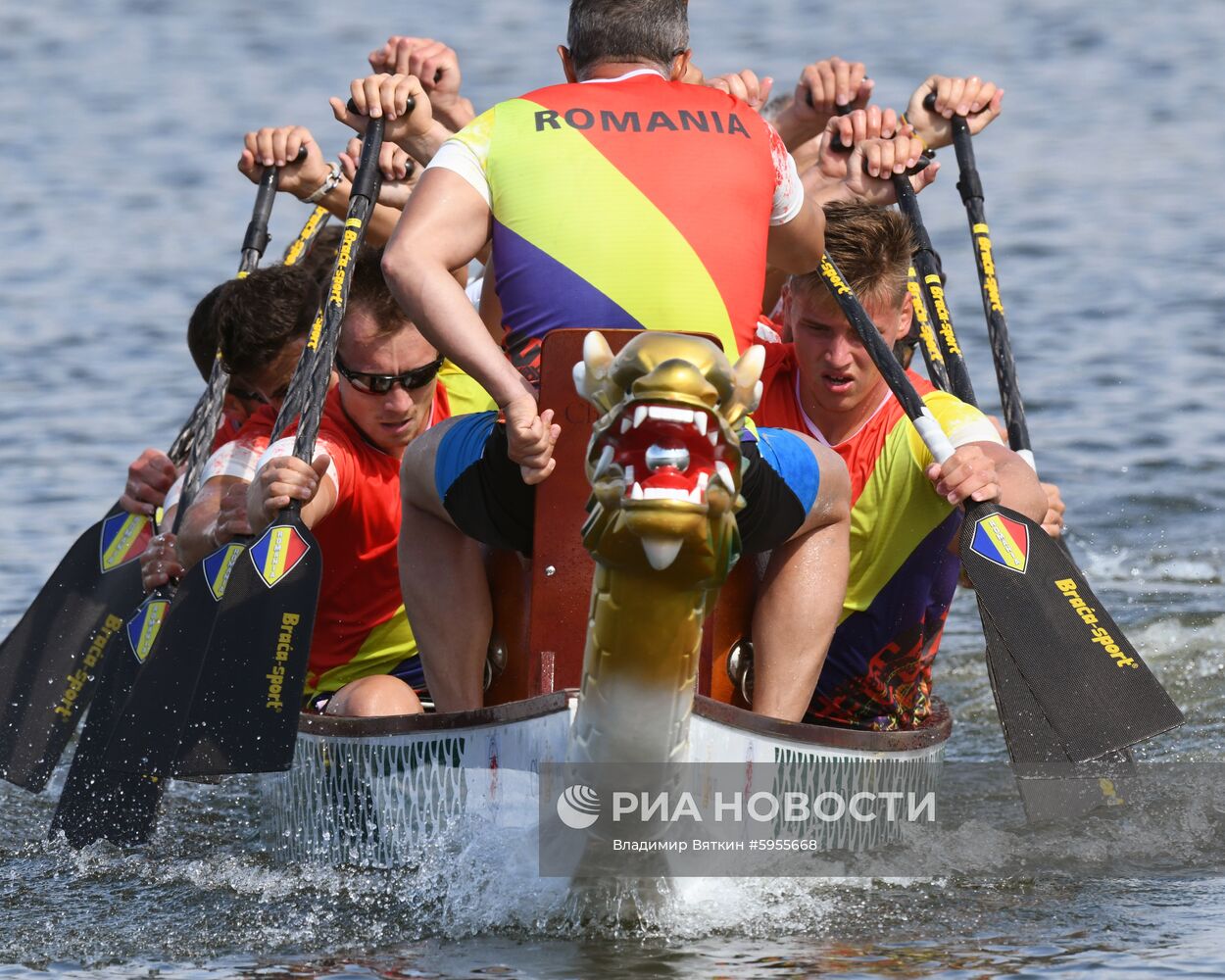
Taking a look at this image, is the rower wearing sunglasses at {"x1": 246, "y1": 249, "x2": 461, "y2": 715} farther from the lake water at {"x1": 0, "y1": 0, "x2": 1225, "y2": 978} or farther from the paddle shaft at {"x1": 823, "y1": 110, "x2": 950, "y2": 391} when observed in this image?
the paddle shaft at {"x1": 823, "y1": 110, "x2": 950, "y2": 391}

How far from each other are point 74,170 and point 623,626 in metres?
12.5

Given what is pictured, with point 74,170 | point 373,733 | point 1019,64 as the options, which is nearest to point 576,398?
point 373,733

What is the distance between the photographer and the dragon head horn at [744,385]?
326 centimetres

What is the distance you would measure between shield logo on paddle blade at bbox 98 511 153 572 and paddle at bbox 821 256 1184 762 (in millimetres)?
2448

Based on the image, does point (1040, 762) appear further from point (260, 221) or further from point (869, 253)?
point (260, 221)

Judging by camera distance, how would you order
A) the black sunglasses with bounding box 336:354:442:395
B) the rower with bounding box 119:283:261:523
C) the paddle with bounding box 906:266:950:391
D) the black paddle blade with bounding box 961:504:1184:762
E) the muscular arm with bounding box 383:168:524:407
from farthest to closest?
the rower with bounding box 119:283:261:523, the paddle with bounding box 906:266:950:391, the black sunglasses with bounding box 336:354:442:395, the black paddle blade with bounding box 961:504:1184:762, the muscular arm with bounding box 383:168:524:407

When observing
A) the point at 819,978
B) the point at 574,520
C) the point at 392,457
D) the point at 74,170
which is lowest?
the point at 819,978

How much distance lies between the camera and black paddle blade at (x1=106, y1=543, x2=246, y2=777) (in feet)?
15.2

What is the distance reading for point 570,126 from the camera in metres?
4.00

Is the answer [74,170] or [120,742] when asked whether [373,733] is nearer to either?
[120,742]

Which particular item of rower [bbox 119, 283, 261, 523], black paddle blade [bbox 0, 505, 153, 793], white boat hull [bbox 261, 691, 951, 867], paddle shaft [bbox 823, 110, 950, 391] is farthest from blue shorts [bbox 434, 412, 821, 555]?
black paddle blade [bbox 0, 505, 153, 793]

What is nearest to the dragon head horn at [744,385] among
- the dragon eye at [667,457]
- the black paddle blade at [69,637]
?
the dragon eye at [667,457]

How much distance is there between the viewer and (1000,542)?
4617mm

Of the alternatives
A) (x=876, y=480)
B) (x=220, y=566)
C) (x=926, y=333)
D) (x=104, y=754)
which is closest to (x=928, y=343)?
Answer: (x=926, y=333)
